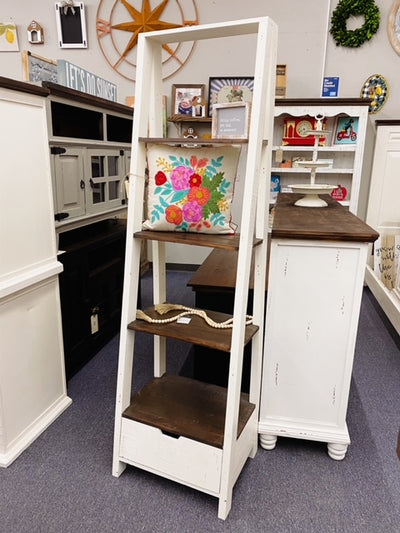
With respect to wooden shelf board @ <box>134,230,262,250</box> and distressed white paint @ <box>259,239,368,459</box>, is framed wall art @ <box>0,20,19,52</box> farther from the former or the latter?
distressed white paint @ <box>259,239,368,459</box>

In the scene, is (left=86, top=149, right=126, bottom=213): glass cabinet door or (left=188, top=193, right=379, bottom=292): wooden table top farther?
(left=86, top=149, right=126, bottom=213): glass cabinet door

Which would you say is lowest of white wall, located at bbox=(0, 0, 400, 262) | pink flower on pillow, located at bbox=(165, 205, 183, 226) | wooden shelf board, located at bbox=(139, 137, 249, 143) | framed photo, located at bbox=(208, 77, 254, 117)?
pink flower on pillow, located at bbox=(165, 205, 183, 226)

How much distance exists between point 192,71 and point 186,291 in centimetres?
211

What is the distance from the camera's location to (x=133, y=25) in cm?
377

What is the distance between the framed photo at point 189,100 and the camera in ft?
12.7

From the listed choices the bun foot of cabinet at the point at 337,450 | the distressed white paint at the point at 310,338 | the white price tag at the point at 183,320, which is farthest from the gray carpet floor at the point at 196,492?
the white price tag at the point at 183,320

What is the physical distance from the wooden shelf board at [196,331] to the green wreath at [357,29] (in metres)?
3.24

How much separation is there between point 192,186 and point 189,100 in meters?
2.83

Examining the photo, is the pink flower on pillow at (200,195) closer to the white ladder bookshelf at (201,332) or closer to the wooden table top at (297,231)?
the white ladder bookshelf at (201,332)

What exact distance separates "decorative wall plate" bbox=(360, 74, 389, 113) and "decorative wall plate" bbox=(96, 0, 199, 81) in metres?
1.66

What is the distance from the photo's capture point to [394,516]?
146cm

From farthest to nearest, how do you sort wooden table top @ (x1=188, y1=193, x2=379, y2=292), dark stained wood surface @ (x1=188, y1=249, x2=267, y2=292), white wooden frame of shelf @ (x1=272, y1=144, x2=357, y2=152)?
white wooden frame of shelf @ (x1=272, y1=144, x2=357, y2=152) → dark stained wood surface @ (x1=188, y1=249, x2=267, y2=292) → wooden table top @ (x1=188, y1=193, x2=379, y2=292)

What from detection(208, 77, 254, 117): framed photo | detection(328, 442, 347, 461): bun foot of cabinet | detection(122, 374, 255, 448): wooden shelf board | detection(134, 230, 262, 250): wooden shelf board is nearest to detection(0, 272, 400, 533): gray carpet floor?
detection(328, 442, 347, 461): bun foot of cabinet

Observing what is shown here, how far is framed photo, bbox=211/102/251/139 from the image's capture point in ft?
4.43
